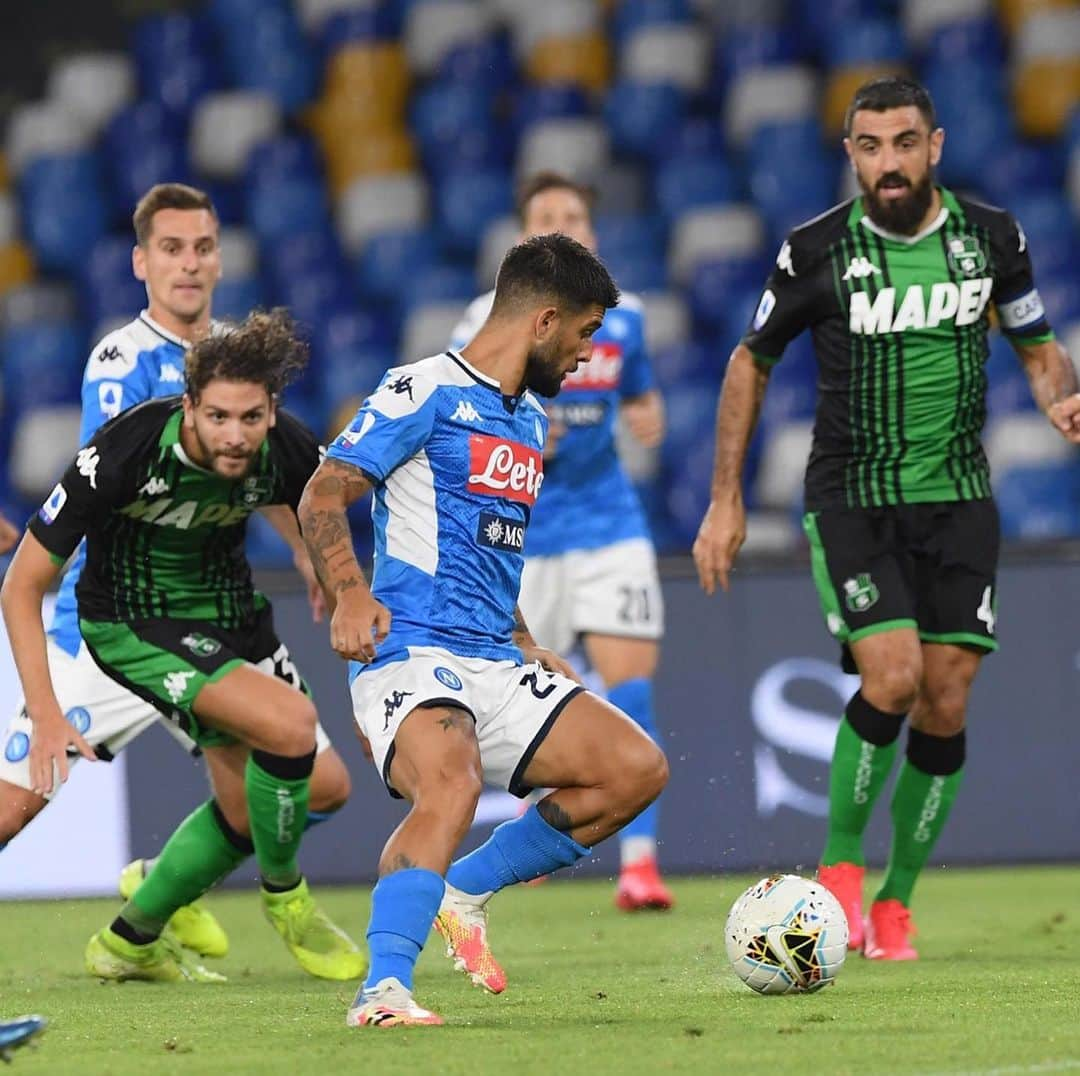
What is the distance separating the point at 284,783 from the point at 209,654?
37 cm

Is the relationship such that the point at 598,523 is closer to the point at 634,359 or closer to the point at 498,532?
the point at 634,359

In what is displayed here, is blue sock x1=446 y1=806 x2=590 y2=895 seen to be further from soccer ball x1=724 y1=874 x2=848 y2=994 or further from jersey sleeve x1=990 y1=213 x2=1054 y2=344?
jersey sleeve x1=990 y1=213 x2=1054 y2=344

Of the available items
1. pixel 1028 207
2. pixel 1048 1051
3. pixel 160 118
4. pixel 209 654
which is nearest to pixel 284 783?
pixel 209 654

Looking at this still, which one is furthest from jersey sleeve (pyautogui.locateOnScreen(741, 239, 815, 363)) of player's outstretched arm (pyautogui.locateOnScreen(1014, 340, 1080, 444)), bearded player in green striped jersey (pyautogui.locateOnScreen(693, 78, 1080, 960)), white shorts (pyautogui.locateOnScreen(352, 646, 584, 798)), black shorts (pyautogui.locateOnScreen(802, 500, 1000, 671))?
white shorts (pyautogui.locateOnScreen(352, 646, 584, 798))

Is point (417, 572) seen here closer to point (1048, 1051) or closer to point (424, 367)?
point (424, 367)

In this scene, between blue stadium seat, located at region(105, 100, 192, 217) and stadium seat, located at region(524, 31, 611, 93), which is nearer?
stadium seat, located at region(524, 31, 611, 93)

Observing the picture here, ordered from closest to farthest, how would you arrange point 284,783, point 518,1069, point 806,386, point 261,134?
point 518,1069
point 284,783
point 806,386
point 261,134

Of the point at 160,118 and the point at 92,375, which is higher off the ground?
the point at 160,118

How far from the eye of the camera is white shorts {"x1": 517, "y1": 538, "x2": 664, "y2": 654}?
795 centimetres

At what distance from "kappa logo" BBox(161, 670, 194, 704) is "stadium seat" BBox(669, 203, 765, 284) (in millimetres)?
6812

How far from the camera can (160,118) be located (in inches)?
537

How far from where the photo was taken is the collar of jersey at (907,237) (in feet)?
20.1

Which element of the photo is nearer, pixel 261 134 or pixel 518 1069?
pixel 518 1069

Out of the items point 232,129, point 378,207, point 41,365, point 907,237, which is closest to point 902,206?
point 907,237
